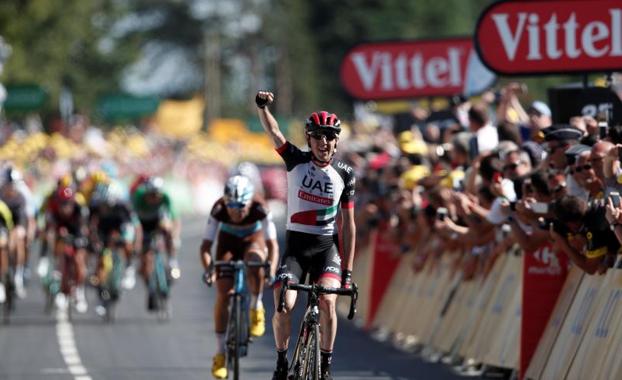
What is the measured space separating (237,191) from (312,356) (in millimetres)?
2931

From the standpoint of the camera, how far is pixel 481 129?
1827 centimetres

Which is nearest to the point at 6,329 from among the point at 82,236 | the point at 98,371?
the point at 82,236

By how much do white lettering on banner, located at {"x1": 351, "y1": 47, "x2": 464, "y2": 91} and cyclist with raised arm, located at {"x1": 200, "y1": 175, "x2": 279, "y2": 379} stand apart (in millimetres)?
10816

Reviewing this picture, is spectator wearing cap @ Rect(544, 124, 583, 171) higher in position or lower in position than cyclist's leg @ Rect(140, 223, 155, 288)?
higher

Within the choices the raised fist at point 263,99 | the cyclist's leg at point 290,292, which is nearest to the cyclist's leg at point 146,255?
the cyclist's leg at point 290,292

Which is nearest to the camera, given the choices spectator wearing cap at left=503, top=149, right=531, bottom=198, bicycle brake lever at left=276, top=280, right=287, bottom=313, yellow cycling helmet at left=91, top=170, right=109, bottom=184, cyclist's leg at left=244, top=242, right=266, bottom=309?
bicycle brake lever at left=276, top=280, right=287, bottom=313

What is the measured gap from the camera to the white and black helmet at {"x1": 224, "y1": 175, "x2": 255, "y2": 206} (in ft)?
48.6

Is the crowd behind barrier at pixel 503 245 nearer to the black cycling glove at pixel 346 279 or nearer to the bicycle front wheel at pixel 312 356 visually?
the black cycling glove at pixel 346 279

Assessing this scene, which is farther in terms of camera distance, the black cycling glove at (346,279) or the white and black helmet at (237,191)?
the white and black helmet at (237,191)

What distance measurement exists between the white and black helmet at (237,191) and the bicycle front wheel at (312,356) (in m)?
2.79

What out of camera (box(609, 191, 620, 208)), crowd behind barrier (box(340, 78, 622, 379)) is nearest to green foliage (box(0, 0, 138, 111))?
crowd behind barrier (box(340, 78, 622, 379))

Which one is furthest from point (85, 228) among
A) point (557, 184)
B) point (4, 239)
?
point (557, 184)

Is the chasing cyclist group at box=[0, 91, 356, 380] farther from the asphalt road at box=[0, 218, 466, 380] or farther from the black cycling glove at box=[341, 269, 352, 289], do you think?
the asphalt road at box=[0, 218, 466, 380]

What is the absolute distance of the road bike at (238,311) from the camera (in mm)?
14943
